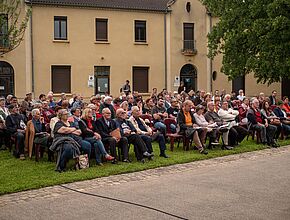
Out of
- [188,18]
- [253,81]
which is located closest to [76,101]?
[188,18]

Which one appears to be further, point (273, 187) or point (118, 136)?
point (118, 136)

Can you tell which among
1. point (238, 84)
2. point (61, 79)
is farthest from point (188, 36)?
point (61, 79)

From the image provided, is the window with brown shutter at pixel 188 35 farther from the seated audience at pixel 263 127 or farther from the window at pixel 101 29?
the seated audience at pixel 263 127

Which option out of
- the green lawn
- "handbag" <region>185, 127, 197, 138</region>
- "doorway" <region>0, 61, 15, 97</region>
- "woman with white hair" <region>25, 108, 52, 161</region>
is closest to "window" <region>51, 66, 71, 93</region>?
"doorway" <region>0, 61, 15, 97</region>

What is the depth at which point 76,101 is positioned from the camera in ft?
58.8

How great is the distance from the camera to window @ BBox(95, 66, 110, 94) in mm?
30953

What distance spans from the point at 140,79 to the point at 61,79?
5.54 metres

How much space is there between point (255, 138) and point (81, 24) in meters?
17.2

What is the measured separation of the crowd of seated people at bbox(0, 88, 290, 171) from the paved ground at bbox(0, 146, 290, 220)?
1322 millimetres

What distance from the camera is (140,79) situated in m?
32.2

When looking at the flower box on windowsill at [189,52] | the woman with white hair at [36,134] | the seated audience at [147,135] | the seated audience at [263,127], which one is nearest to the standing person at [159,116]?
the seated audience at [147,135]

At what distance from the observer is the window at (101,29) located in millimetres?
30594

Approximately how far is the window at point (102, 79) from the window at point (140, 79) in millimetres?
1954

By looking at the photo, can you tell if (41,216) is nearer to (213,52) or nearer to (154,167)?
(154,167)
